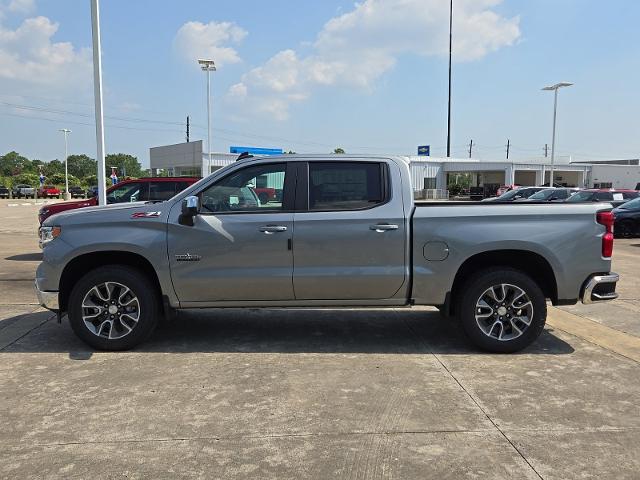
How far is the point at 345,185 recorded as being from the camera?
546 cm

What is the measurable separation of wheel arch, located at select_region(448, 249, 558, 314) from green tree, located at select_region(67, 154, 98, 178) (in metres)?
141

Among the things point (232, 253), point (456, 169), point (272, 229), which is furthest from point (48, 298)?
point (456, 169)

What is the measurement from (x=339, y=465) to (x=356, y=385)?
1.30m

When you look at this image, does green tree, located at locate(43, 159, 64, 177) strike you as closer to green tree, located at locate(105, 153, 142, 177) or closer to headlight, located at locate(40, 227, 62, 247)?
green tree, located at locate(105, 153, 142, 177)

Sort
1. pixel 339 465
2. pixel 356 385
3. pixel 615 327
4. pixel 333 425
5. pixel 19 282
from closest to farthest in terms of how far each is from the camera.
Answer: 1. pixel 339 465
2. pixel 333 425
3. pixel 356 385
4. pixel 615 327
5. pixel 19 282

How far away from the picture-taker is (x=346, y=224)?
17.3 feet

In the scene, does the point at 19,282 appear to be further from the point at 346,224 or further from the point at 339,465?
the point at 339,465

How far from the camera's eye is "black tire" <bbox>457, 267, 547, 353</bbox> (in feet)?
17.6

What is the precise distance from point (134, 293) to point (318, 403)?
2.22 meters

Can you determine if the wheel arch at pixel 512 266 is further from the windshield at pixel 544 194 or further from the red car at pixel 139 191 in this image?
the windshield at pixel 544 194

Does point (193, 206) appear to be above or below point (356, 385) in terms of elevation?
above

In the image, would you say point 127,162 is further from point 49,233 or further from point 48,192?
point 49,233

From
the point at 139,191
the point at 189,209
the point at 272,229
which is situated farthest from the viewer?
the point at 139,191

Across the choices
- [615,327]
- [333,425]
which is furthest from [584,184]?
[333,425]
